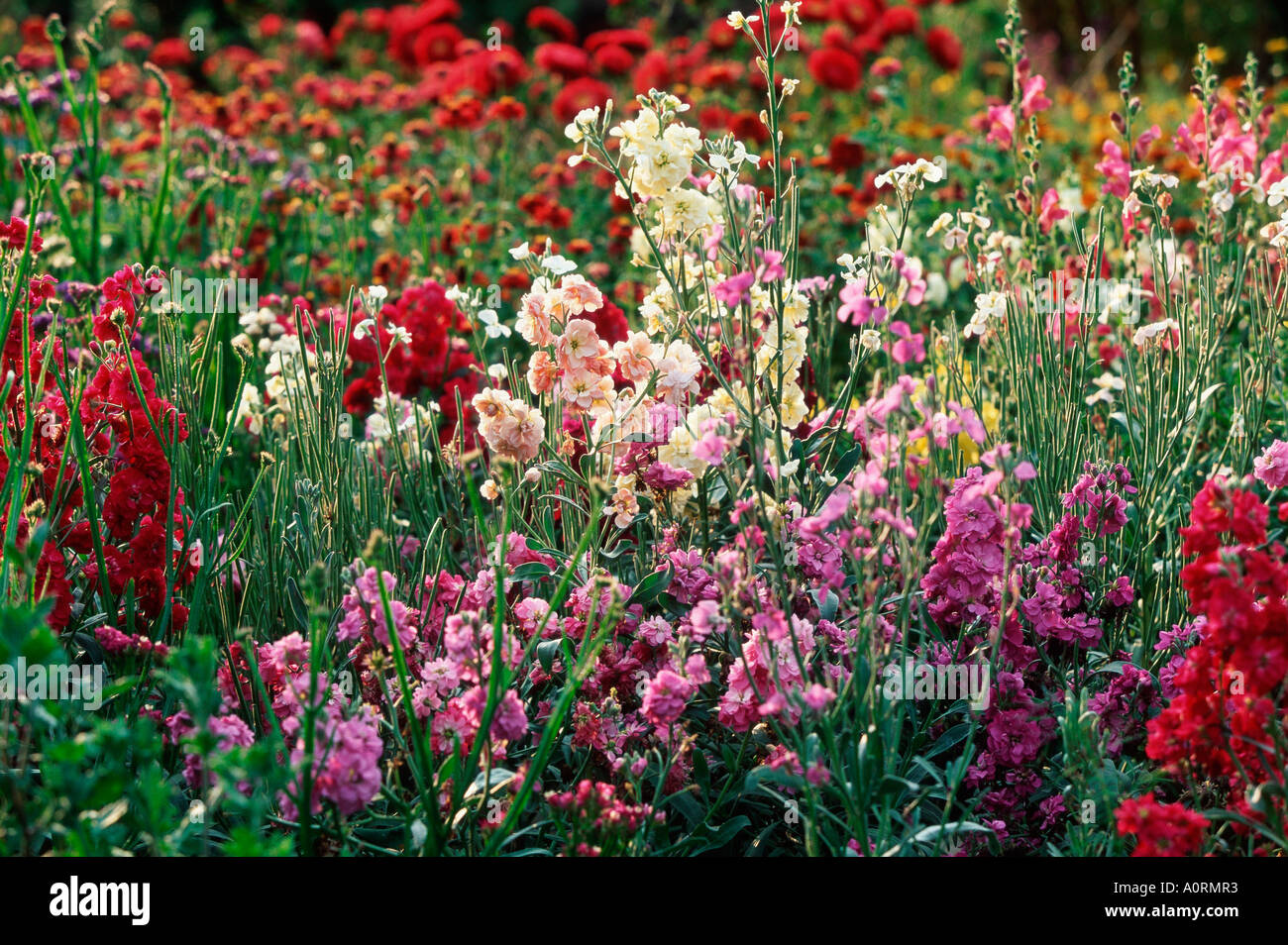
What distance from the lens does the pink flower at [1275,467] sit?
195 centimetres

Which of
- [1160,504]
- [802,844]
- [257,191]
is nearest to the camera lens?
[802,844]

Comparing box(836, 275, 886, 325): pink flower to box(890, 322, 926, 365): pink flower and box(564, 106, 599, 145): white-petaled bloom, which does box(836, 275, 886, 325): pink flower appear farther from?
box(564, 106, 599, 145): white-petaled bloom

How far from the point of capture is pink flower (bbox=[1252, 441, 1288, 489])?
195 cm

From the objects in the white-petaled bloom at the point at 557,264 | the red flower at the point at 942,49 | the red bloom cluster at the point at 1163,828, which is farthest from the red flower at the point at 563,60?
the red bloom cluster at the point at 1163,828

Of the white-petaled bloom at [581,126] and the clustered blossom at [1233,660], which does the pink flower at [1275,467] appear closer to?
the clustered blossom at [1233,660]

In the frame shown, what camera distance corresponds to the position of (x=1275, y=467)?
1954mm

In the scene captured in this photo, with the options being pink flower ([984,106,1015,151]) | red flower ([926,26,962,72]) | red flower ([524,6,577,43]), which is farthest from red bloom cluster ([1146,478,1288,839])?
red flower ([926,26,962,72])

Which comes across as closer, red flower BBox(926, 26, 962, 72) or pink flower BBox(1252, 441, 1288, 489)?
pink flower BBox(1252, 441, 1288, 489)

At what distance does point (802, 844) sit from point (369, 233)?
11.3 feet

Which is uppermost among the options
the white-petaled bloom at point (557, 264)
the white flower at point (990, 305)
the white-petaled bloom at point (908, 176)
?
the white-petaled bloom at point (908, 176)

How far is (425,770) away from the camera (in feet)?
5.49

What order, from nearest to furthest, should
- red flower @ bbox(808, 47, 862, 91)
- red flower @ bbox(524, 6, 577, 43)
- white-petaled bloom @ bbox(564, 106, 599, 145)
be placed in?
1. white-petaled bloom @ bbox(564, 106, 599, 145)
2. red flower @ bbox(808, 47, 862, 91)
3. red flower @ bbox(524, 6, 577, 43)
